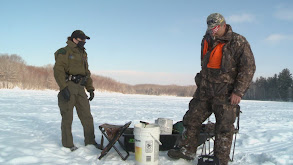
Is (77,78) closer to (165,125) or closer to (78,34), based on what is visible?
(78,34)

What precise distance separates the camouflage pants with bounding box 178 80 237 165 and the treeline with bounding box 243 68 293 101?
58.5 m

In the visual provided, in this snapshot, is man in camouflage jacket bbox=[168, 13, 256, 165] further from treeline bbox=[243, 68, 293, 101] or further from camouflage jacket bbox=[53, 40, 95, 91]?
treeline bbox=[243, 68, 293, 101]

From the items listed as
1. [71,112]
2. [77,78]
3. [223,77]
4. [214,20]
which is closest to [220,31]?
[214,20]

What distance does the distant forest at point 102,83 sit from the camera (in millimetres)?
36719

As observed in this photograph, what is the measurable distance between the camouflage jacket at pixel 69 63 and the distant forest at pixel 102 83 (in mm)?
34776

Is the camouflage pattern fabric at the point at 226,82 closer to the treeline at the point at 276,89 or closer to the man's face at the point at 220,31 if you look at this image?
the man's face at the point at 220,31

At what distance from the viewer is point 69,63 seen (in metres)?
4.10

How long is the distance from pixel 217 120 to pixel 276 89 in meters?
62.5

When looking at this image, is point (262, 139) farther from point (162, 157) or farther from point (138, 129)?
point (138, 129)

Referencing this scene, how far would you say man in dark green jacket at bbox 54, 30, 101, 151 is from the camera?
3971 millimetres

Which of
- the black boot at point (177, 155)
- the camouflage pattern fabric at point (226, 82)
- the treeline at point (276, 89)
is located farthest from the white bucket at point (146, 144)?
the treeline at point (276, 89)

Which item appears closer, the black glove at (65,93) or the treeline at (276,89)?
the black glove at (65,93)

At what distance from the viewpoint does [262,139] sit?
18.2 feet

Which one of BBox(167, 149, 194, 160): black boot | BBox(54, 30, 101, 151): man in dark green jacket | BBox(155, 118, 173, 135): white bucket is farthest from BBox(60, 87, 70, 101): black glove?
BBox(167, 149, 194, 160): black boot
